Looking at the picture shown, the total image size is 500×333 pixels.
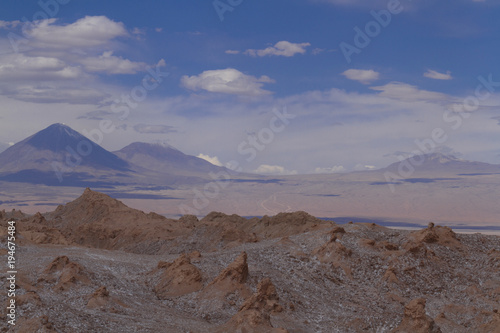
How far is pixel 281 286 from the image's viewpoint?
88.4 feet

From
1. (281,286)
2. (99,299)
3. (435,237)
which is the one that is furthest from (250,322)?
(435,237)

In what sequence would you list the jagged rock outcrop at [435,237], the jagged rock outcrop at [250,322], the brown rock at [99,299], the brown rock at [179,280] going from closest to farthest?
the jagged rock outcrop at [250,322] → the brown rock at [99,299] → the brown rock at [179,280] → the jagged rock outcrop at [435,237]

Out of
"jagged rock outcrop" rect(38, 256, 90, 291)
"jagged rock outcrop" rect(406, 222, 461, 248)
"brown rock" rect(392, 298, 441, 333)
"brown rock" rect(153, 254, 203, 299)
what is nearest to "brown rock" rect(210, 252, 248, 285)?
"brown rock" rect(153, 254, 203, 299)

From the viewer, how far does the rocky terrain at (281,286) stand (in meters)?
20.9

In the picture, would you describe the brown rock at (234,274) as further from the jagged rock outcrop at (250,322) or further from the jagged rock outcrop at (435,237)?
the jagged rock outcrop at (435,237)

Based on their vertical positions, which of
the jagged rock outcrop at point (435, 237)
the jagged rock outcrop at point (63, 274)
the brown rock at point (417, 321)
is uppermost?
the jagged rock outcrop at point (435, 237)

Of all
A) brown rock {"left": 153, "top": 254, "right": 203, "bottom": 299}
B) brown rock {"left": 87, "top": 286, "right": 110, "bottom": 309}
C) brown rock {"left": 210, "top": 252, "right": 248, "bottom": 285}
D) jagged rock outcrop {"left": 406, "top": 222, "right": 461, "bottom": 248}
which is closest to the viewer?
brown rock {"left": 87, "top": 286, "right": 110, "bottom": 309}

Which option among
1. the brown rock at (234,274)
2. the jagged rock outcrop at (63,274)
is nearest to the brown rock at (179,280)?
the brown rock at (234,274)

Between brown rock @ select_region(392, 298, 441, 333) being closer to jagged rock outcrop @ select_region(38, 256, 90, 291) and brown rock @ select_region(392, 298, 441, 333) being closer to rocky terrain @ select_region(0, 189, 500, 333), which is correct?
rocky terrain @ select_region(0, 189, 500, 333)

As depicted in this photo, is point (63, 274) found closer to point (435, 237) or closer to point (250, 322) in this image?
point (250, 322)

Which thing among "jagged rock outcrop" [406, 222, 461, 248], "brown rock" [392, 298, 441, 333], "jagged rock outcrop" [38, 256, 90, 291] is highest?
"jagged rock outcrop" [406, 222, 461, 248]

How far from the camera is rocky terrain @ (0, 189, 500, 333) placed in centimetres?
2094

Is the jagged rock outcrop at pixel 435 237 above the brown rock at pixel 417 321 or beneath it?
above

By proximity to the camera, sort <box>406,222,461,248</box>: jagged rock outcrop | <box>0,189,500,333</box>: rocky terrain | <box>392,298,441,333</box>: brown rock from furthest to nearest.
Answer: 1. <box>406,222,461,248</box>: jagged rock outcrop
2. <box>392,298,441,333</box>: brown rock
3. <box>0,189,500,333</box>: rocky terrain
